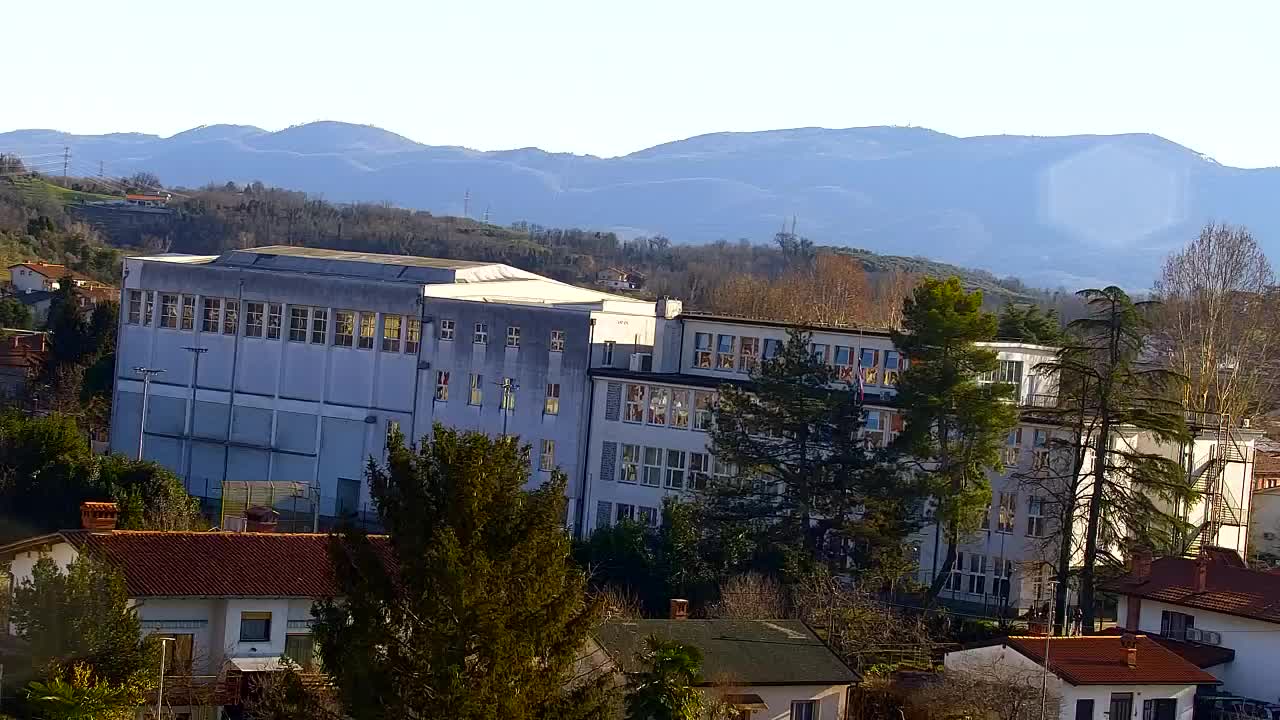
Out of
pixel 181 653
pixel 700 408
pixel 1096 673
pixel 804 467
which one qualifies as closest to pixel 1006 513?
pixel 804 467

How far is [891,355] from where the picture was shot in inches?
1951

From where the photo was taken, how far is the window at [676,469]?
50688 millimetres

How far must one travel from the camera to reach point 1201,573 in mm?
38938

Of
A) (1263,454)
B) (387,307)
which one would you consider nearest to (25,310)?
(387,307)

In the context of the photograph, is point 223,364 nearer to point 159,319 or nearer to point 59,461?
point 159,319

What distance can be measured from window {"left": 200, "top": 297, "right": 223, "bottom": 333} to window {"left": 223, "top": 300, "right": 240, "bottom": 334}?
0.18m

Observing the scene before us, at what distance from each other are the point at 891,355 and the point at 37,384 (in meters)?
32.1

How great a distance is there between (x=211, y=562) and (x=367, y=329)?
27.8 metres

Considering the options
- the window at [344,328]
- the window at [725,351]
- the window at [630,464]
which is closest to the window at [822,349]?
the window at [725,351]

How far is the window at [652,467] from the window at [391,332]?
953cm

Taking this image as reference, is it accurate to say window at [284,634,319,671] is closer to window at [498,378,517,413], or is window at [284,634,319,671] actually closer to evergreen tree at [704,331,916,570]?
evergreen tree at [704,331,916,570]

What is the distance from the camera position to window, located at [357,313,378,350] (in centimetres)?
5666

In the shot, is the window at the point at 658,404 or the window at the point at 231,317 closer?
the window at the point at 658,404

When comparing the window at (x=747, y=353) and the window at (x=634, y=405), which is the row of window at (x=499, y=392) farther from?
the window at (x=747, y=353)
